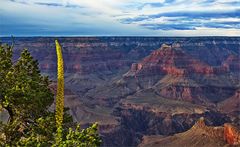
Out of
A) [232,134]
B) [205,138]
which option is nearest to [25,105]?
[232,134]

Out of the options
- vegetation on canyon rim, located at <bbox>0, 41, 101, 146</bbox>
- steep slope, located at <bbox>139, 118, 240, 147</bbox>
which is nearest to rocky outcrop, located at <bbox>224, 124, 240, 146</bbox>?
steep slope, located at <bbox>139, 118, 240, 147</bbox>

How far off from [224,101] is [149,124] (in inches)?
1718

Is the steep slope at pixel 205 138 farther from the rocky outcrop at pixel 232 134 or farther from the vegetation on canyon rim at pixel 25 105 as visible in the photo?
the vegetation on canyon rim at pixel 25 105

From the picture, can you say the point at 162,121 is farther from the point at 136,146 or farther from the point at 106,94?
the point at 106,94

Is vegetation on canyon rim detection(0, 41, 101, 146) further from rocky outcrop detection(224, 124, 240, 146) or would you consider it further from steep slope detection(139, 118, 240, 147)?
steep slope detection(139, 118, 240, 147)

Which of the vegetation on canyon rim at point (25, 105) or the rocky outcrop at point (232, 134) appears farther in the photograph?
the rocky outcrop at point (232, 134)

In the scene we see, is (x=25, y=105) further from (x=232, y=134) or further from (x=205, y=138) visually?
(x=205, y=138)

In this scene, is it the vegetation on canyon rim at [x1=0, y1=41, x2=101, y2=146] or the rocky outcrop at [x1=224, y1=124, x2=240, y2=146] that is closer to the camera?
the vegetation on canyon rim at [x1=0, y1=41, x2=101, y2=146]

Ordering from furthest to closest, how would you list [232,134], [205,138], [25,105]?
[205,138]
[232,134]
[25,105]

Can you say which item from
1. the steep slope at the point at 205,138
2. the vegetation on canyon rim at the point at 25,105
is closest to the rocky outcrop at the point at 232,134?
the steep slope at the point at 205,138

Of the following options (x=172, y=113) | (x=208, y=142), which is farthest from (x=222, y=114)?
(x=208, y=142)

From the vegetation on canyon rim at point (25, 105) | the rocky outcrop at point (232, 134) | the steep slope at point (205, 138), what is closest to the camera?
the vegetation on canyon rim at point (25, 105)

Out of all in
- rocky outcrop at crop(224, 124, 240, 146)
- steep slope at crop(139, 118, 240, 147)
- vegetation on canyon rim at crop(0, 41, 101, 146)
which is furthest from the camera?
steep slope at crop(139, 118, 240, 147)

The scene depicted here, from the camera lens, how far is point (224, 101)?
184875mm
